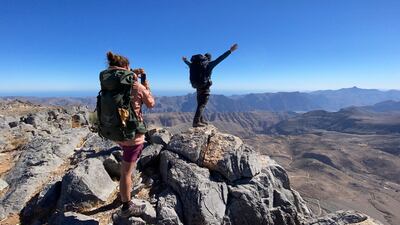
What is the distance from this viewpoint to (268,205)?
12320 millimetres

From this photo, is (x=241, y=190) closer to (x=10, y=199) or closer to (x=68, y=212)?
(x=68, y=212)

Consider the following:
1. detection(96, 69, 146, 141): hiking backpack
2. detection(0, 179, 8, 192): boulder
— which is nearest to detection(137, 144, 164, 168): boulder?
detection(96, 69, 146, 141): hiking backpack

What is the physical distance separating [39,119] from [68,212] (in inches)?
1043

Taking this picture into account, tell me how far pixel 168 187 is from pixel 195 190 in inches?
41.9

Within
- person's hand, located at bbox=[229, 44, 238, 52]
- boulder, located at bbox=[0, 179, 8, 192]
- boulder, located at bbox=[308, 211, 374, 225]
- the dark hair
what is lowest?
boulder, located at bbox=[308, 211, 374, 225]

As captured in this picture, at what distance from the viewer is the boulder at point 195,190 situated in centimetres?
1068

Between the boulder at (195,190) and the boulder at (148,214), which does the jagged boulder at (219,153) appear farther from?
the boulder at (148,214)

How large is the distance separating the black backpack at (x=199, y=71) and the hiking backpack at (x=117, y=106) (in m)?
6.68

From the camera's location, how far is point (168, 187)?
11.5m

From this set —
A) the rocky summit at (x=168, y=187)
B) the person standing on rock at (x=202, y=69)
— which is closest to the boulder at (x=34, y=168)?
the rocky summit at (x=168, y=187)

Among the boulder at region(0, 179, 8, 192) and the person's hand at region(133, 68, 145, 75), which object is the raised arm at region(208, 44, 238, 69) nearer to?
the person's hand at region(133, 68, 145, 75)

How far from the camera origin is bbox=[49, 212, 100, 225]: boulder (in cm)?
927

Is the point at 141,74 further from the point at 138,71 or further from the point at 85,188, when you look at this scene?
the point at 85,188

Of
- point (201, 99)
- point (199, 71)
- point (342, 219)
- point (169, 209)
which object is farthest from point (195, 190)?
point (342, 219)
